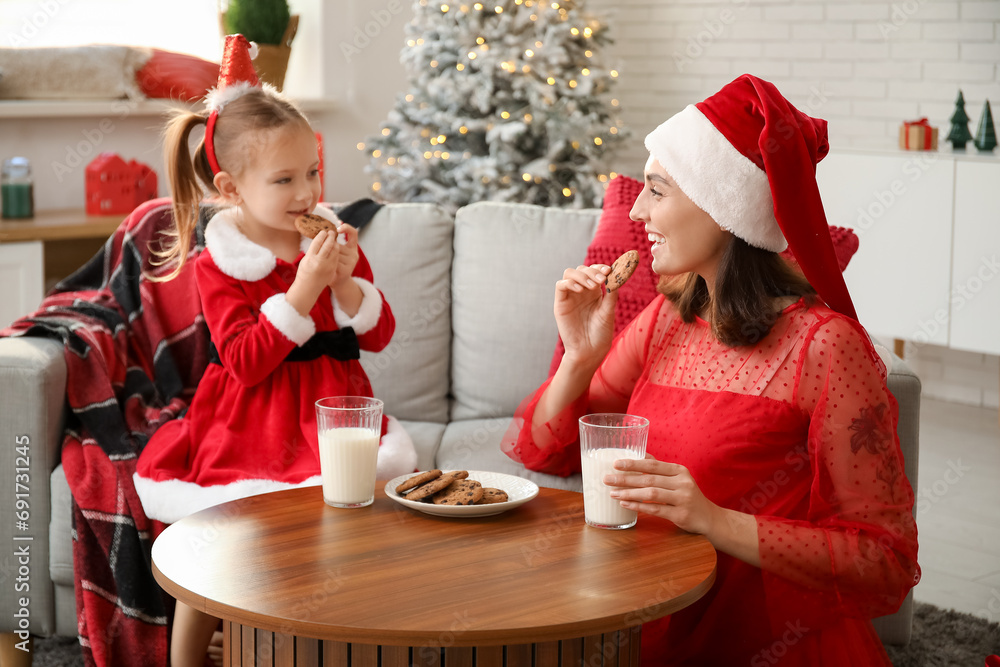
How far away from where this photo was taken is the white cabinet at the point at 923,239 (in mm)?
4137

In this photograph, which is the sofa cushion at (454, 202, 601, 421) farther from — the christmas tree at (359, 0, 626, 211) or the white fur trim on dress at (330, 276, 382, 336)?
the christmas tree at (359, 0, 626, 211)

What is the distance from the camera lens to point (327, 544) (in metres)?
1.33

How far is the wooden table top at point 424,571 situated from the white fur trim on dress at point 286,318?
0.48 m

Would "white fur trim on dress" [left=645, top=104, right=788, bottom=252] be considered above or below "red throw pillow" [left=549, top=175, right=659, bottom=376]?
above

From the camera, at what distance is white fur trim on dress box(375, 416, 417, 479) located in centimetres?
201

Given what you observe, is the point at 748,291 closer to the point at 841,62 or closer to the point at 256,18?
the point at 256,18

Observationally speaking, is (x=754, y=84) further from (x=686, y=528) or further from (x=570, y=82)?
(x=570, y=82)

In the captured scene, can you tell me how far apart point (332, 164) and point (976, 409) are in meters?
3.29

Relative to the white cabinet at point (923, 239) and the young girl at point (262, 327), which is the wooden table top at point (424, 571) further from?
the white cabinet at point (923, 239)

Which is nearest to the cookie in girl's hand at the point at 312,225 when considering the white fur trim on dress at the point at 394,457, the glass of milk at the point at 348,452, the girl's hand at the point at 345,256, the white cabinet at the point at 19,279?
the girl's hand at the point at 345,256

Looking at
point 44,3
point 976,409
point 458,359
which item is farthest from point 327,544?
point 976,409

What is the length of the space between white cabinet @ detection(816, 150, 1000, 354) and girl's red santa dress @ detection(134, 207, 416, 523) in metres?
2.99

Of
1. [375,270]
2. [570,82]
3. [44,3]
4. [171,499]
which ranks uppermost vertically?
[44,3]

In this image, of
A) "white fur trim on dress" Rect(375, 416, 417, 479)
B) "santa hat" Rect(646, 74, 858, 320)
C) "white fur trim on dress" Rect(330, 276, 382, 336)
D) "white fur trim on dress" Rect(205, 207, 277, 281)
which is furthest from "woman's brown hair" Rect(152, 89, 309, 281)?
"santa hat" Rect(646, 74, 858, 320)
